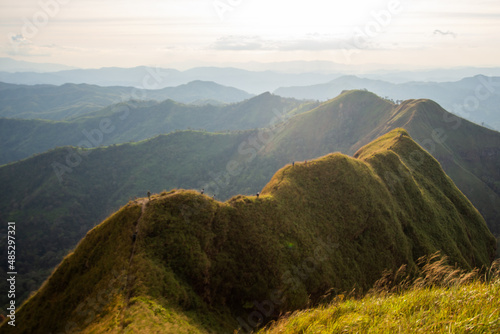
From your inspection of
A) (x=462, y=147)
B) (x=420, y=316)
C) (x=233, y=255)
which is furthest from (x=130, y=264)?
(x=462, y=147)

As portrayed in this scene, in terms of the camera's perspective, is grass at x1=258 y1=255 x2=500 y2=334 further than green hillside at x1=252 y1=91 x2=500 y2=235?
No

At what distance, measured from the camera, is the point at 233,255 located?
2609 cm

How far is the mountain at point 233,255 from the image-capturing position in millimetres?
20297

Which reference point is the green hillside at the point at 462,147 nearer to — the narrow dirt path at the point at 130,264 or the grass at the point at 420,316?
the narrow dirt path at the point at 130,264

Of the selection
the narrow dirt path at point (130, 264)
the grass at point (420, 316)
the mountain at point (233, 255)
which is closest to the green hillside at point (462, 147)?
the mountain at point (233, 255)

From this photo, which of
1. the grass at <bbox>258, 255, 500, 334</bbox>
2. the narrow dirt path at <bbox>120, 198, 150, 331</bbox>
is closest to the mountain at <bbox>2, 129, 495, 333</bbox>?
the narrow dirt path at <bbox>120, 198, 150, 331</bbox>

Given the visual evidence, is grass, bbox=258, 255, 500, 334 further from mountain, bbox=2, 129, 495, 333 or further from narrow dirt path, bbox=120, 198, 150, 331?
narrow dirt path, bbox=120, 198, 150, 331

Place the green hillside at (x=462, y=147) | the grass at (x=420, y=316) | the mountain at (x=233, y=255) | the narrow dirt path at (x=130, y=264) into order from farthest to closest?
the green hillside at (x=462, y=147)
the mountain at (x=233, y=255)
the narrow dirt path at (x=130, y=264)
the grass at (x=420, y=316)

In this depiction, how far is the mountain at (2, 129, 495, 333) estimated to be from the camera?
20297 millimetres

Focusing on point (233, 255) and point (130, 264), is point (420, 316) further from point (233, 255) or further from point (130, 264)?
point (233, 255)

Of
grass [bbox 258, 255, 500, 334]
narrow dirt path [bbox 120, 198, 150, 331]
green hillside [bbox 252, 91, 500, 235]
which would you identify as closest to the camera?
grass [bbox 258, 255, 500, 334]

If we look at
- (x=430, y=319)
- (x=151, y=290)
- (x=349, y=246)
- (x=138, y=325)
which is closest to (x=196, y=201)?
(x=151, y=290)

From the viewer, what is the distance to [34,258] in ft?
454

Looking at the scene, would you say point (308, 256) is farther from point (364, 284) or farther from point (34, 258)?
point (34, 258)
